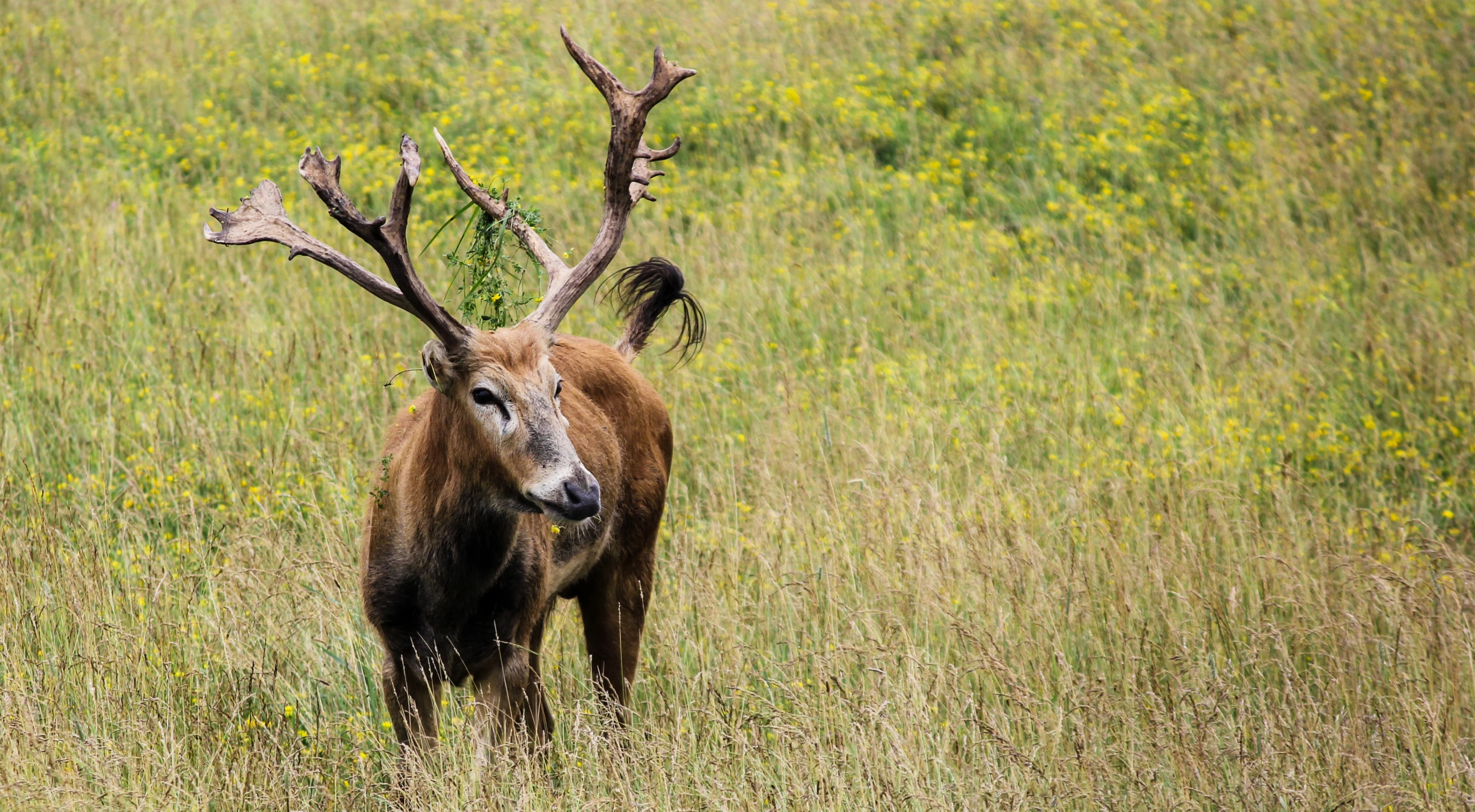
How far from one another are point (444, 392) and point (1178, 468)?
3.98 m

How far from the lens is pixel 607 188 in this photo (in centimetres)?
482

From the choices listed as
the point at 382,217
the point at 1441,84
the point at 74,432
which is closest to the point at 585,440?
the point at 382,217

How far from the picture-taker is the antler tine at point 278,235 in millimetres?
4148

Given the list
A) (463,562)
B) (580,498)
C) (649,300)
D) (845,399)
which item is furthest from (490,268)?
(845,399)

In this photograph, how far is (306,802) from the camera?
432 centimetres

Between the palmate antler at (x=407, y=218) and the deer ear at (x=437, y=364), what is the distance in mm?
35

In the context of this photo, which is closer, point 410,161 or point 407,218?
point 410,161

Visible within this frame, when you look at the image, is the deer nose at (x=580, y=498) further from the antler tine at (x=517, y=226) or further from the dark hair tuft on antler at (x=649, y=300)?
the dark hair tuft on antler at (x=649, y=300)

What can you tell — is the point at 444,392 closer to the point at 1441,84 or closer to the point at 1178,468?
the point at 1178,468

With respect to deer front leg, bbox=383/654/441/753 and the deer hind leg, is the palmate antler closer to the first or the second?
deer front leg, bbox=383/654/441/753

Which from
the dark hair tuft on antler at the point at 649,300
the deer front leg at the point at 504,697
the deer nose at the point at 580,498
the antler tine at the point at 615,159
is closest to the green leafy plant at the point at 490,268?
the antler tine at the point at 615,159

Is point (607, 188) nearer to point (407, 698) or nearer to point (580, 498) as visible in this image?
point (580, 498)

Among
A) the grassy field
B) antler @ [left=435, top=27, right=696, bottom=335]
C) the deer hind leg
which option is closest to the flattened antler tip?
antler @ [left=435, top=27, right=696, bottom=335]

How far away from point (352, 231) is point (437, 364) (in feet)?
1.62
